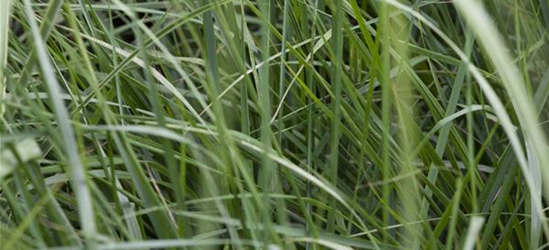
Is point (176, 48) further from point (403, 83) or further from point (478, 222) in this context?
point (478, 222)

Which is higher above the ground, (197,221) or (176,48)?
(176,48)

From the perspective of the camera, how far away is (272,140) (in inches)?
38.2

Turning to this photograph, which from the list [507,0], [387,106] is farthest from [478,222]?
[507,0]

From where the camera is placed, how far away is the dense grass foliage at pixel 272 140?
661mm

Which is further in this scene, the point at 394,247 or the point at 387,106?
the point at 394,247

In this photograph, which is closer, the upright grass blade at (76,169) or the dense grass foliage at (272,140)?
the upright grass blade at (76,169)

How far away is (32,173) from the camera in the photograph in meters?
0.69

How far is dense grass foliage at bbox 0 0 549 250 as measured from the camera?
661 millimetres

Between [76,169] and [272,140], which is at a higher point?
[76,169]

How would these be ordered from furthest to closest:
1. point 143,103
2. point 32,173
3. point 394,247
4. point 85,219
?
point 143,103 → point 394,247 → point 32,173 → point 85,219

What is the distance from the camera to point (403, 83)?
111 centimetres

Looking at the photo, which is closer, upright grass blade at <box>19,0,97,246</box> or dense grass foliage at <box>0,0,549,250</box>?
upright grass blade at <box>19,0,97,246</box>

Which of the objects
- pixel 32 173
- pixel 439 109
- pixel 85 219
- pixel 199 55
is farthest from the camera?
pixel 199 55

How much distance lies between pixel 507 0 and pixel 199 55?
0.54 m
